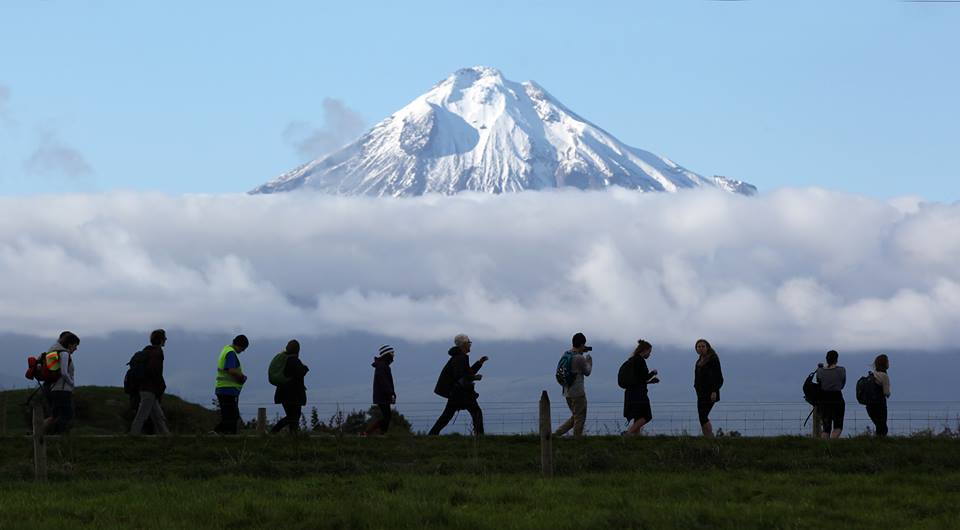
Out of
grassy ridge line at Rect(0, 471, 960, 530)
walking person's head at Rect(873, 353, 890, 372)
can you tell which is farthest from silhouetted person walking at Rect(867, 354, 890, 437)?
grassy ridge line at Rect(0, 471, 960, 530)

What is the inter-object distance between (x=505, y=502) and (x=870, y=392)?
11.2 m

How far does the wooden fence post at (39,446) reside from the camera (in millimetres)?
19828

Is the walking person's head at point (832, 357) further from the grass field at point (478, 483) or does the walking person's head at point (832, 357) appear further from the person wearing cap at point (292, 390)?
the person wearing cap at point (292, 390)

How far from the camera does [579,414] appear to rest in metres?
26.2

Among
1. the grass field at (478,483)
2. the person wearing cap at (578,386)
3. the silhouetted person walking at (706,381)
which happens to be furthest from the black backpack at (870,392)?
the person wearing cap at (578,386)

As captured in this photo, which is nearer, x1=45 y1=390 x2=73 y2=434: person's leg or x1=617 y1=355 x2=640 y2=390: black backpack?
x1=45 y1=390 x2=73 y2=434: person's leg

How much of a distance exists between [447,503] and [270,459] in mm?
5822

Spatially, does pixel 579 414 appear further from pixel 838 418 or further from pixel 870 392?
pixel 870 392

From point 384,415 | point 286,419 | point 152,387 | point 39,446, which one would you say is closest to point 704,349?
point 384,415

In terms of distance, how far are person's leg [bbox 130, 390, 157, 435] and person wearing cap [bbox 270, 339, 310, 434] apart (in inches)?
78.7

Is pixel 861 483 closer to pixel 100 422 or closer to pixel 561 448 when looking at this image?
pixel 561 448

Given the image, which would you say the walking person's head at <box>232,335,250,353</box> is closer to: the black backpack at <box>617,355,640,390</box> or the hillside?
the black backpack at <box>617,355,640,390</box>

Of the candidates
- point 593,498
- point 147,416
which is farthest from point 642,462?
point 147,416

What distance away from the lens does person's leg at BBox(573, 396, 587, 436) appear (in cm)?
2611
